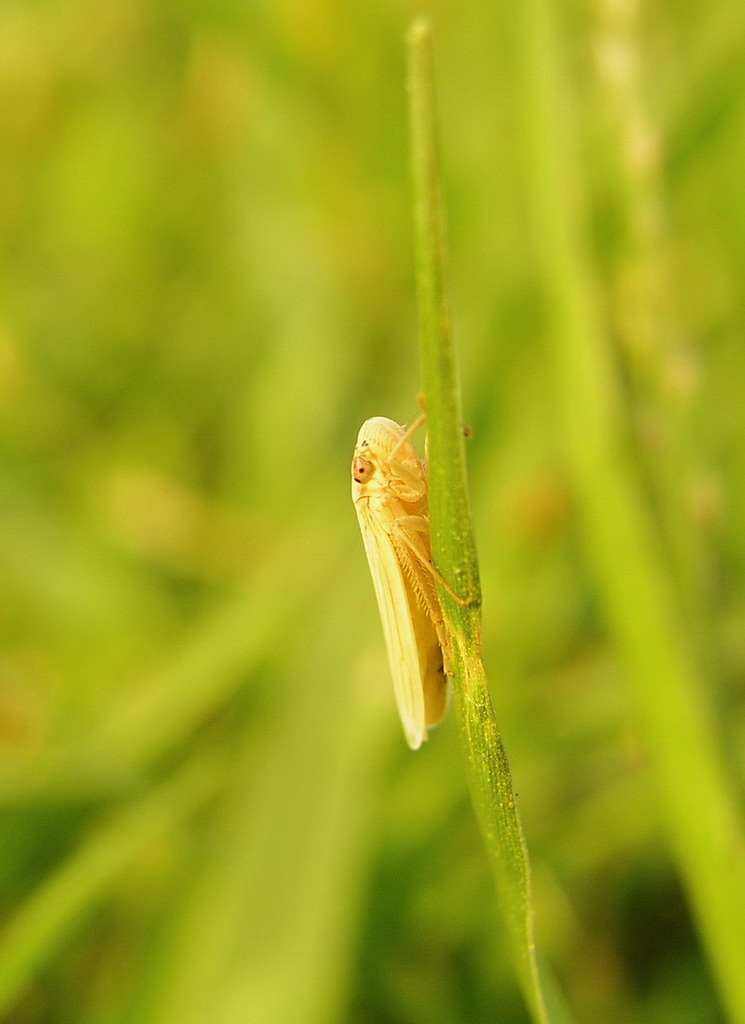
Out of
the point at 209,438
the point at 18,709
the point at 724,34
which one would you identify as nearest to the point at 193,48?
the point at 209,438

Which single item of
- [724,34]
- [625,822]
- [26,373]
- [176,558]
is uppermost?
[724,34]

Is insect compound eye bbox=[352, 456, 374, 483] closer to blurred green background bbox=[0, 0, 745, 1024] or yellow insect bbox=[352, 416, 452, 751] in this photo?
yellow insect bbox=[352, 416, 452, 751]

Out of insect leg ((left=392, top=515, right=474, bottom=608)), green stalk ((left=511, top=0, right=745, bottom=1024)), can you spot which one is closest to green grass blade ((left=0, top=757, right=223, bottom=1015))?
insect leg ((left=392, top=515, right=474, bottom=608))

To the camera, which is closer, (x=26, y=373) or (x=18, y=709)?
(x=18, y=709)

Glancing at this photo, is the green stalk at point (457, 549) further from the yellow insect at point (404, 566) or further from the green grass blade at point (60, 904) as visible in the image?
the green grass blade at point (60, 904)

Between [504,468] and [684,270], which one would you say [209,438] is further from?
[684,270]

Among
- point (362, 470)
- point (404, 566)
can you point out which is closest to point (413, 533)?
point (404, 566)

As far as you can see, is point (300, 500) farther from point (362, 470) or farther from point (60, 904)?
→ point (60, 904)
